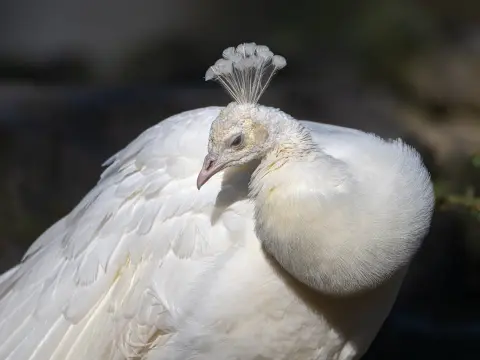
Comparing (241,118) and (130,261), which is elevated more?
(241,118)

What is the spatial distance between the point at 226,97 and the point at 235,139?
3266 millimetres

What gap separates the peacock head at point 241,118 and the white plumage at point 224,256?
1cm

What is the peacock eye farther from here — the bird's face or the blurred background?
the blurred background

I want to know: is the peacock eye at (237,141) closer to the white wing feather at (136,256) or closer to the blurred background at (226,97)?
the white wing feather at (136,256)

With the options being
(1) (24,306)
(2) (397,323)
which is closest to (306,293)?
(1) (24,306)

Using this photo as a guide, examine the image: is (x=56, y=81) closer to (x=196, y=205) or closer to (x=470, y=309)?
(x=470, y=309)

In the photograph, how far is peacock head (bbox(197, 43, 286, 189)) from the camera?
3.01 meters

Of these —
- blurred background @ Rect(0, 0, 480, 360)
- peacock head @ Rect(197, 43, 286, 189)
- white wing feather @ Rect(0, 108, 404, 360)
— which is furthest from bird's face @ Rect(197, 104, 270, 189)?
blurred background @ Rect(0, 0, 480, 360)

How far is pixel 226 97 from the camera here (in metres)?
6.25

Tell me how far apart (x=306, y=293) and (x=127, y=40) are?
4224 millimetres

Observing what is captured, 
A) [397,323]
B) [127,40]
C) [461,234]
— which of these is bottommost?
[397,323]

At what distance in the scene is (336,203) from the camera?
2898 mm

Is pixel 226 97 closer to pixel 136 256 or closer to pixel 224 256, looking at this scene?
pixel 136 256

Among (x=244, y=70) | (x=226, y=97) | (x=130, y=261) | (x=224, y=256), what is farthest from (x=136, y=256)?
(x=226, y=97)
